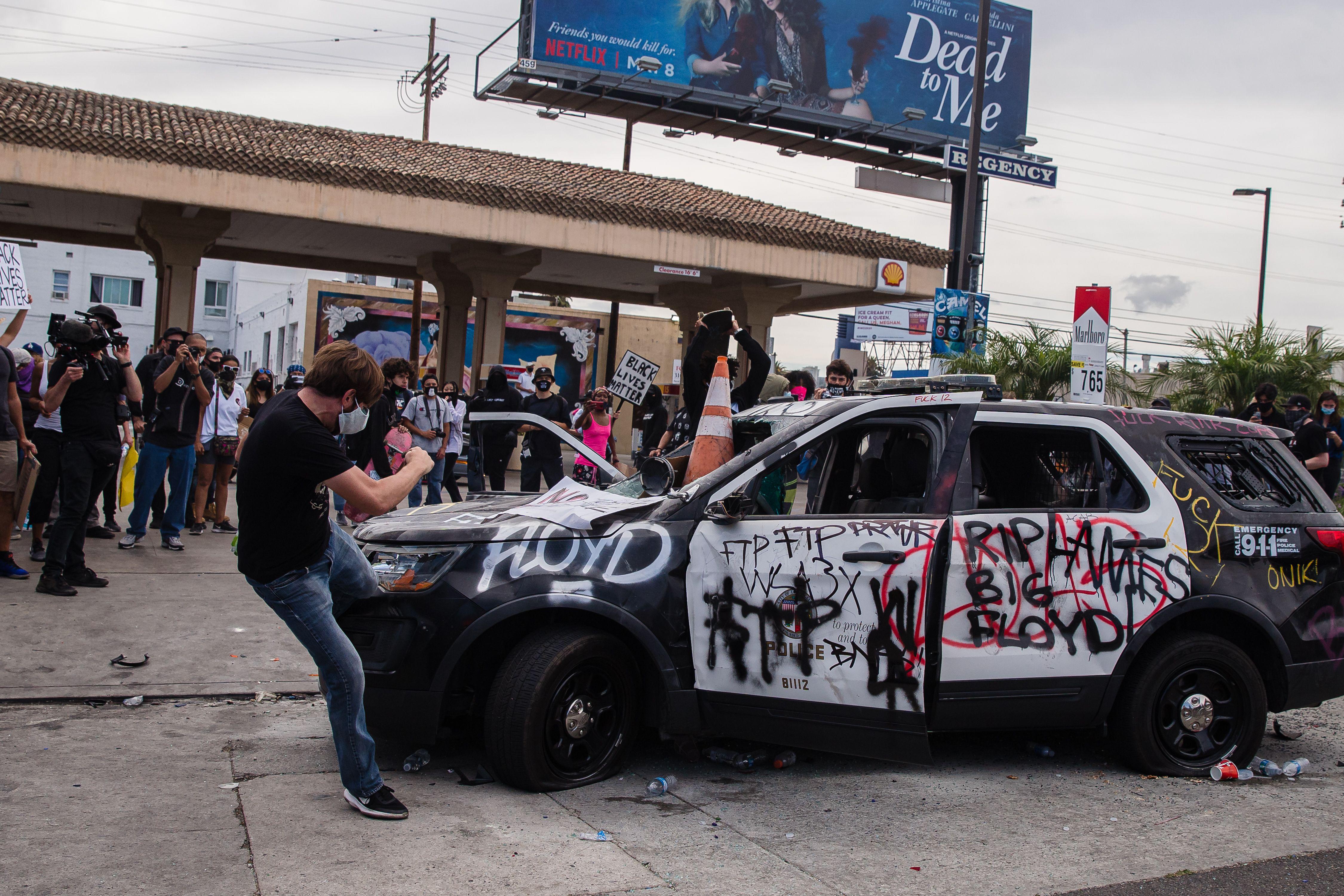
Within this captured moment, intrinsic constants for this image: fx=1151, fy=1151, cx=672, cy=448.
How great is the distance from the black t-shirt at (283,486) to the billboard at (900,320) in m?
36.5

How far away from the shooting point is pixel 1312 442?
33.6 ft

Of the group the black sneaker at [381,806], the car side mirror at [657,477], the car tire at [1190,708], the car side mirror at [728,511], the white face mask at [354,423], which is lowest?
the black sneaker at [381,806]

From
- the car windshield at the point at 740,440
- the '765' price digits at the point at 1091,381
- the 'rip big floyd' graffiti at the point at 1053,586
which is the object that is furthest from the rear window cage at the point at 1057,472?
the '765' price digits at the point at 1091,381

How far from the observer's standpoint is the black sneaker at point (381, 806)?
4.31 meters

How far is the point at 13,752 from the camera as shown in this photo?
4.91 metres

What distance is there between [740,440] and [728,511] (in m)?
1.09

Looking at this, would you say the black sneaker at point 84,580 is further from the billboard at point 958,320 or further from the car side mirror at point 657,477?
the billboard at point 958,320

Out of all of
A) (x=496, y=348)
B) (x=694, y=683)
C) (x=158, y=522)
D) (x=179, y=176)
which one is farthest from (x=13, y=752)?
(x=496, y=348)

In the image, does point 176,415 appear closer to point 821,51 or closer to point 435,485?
point 435,485

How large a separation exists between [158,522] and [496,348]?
40.3 ft

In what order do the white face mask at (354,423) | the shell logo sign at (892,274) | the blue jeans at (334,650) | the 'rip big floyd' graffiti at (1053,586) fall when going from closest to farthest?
the blue jeans at (334,650) → the 'rip big floyd' graffiti at (1053,586) → the white face mask at (354,423) → the shell logo sign at (892,274)

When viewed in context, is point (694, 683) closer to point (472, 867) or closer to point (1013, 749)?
point (472, 867)

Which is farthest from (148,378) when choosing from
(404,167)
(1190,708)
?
(404,167)

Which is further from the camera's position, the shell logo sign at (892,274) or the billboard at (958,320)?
the shell logo sign at (892,274)
